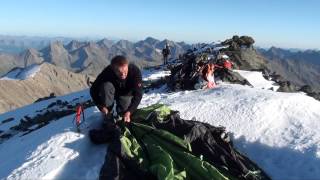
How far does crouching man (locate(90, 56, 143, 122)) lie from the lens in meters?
12.9

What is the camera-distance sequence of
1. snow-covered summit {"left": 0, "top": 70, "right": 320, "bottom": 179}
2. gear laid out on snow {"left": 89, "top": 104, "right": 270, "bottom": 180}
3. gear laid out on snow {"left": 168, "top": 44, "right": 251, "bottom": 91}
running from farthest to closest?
gear laid out on snow {"left": 168, "top": 44, "right": 251, "bottom": 91} < snow-covered summit {"left": 0, "top": 70, "right": 320, "bottom": 179} < gear laid out on snow {"left": 89, "top": 104, "right": 270, "bottom": 180}

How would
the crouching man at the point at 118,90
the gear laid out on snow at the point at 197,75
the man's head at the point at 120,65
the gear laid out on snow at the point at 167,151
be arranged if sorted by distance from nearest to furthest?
the gear laid out on snow at the point at 167,151 → the man's head at the point at 120,65 → the crouching man at the point at 118,90 → the gear laid out on snow at the point at 197,75

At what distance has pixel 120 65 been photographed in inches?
492

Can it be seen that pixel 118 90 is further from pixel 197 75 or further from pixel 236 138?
pixel 197 75

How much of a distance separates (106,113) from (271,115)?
4.95 metres

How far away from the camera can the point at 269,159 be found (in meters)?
12.5

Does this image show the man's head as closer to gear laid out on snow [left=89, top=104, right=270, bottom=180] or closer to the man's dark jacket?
the man's dark jacket

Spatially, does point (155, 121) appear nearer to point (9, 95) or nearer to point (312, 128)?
point (312, 128)

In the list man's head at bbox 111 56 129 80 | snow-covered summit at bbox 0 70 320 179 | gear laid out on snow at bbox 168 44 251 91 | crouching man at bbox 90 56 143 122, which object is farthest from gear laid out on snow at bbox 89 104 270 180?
gear laid out on snow at bbox 168 44 251 91

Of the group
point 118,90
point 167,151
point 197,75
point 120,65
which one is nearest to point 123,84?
point 118,90

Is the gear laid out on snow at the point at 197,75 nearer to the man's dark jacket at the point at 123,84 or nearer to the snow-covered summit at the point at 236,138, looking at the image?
the snow-covered summit at the point at 236,138

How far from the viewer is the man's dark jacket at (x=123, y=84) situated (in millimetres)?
12969

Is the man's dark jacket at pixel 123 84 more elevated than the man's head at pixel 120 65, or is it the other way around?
the man's head at pixel 120 65

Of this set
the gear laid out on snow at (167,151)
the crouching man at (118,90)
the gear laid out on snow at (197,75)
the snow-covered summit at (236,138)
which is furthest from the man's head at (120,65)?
the gear laid out on snow at (197,75)
